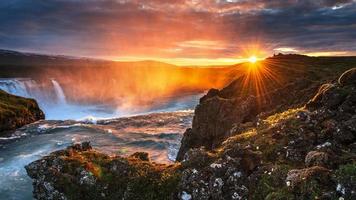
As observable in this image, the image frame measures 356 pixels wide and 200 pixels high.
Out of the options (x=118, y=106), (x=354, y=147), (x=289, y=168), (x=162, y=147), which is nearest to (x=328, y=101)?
(x=354, y=147)

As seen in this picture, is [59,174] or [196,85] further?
[196,85]

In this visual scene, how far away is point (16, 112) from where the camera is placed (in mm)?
65312

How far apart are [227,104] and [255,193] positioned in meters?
18.9

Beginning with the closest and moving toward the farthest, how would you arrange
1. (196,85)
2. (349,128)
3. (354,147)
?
(354,147), (349,128), (196,85)

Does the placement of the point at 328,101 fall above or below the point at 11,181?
above

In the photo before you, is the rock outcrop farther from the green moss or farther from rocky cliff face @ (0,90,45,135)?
rocky cliff face @ (0,90,45,135)

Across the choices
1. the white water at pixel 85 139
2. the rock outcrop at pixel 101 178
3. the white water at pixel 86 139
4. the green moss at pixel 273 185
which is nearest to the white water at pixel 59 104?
the white water at pixel 85 139

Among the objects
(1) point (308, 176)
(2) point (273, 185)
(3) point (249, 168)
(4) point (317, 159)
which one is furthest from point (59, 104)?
(1) point (308, 176)

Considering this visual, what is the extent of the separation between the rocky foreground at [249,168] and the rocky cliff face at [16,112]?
50654mm

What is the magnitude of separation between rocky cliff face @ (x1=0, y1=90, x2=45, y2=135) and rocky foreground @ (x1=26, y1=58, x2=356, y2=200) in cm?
5065

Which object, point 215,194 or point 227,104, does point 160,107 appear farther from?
point 215,194

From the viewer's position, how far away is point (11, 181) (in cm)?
3075

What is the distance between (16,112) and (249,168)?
61.8 meters

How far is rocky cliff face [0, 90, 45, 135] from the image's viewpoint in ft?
197
